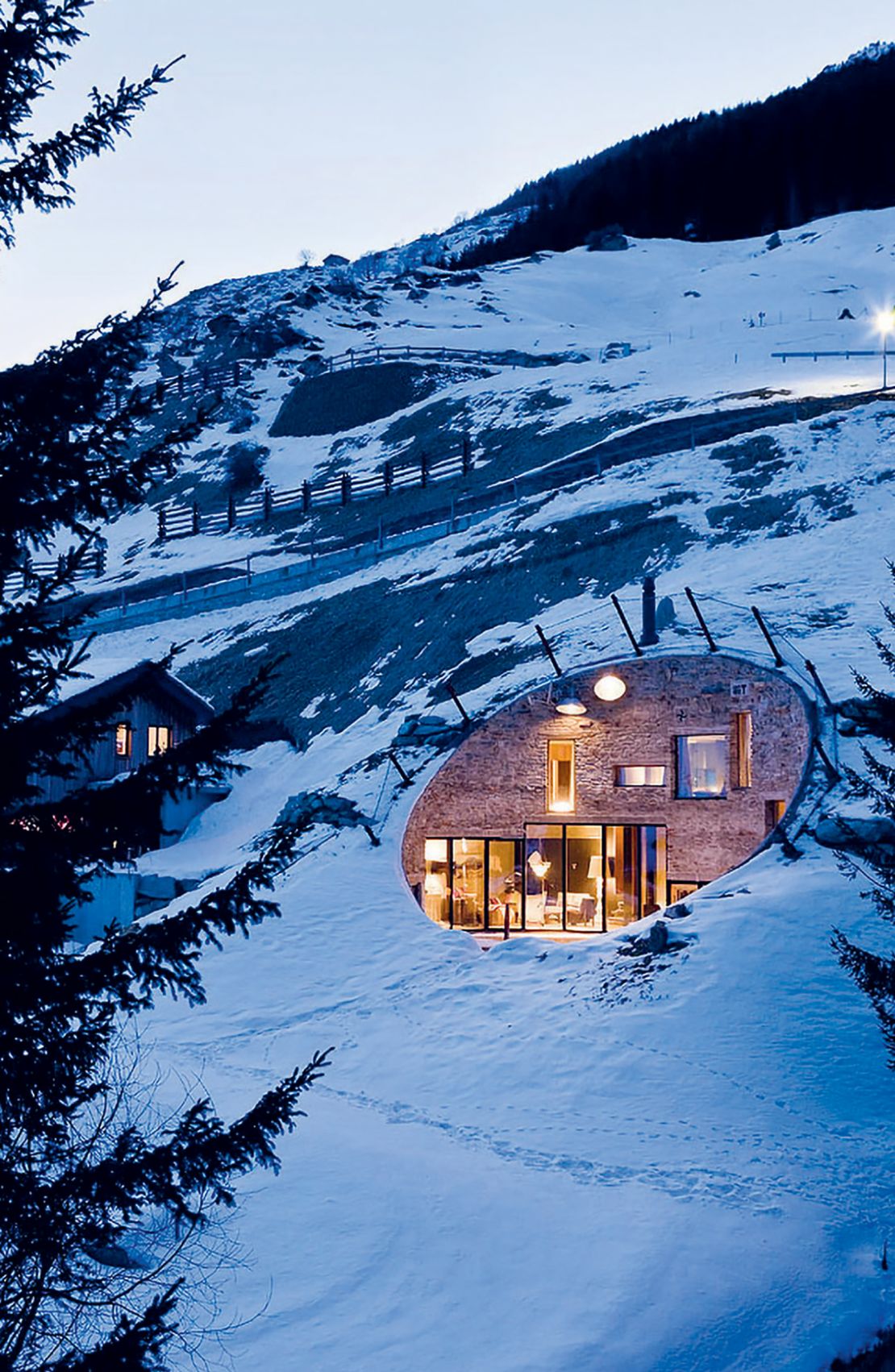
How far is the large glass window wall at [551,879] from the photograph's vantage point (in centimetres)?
2969

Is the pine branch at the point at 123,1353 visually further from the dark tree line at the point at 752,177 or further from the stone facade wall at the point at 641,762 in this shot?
the dark tree line at the point at 752,177

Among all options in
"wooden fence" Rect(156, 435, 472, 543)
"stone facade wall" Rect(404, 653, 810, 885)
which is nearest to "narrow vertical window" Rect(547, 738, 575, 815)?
"stone facade wall" Rect(404, 653, 810, 885)

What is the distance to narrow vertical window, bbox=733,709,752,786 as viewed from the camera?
2864cm

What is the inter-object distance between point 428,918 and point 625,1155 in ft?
34.1

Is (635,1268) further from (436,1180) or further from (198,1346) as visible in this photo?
(198,1346)

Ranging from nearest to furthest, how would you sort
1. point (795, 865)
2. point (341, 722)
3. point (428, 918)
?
point (795, 865)
point (428, 918)
point (341, 722)

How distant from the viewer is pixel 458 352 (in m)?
90.6

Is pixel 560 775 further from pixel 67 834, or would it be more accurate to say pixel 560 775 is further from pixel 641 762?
pixel 67 834

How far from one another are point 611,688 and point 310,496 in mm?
43742

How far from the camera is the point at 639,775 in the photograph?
2986cm

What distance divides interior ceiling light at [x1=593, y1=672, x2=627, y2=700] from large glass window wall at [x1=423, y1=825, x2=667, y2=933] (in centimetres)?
289

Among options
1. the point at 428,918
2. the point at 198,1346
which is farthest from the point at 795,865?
the point at 198,1346

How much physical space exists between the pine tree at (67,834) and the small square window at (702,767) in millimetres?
21367

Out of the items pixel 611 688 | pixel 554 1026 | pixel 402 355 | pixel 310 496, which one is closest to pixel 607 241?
pixel 402 355
